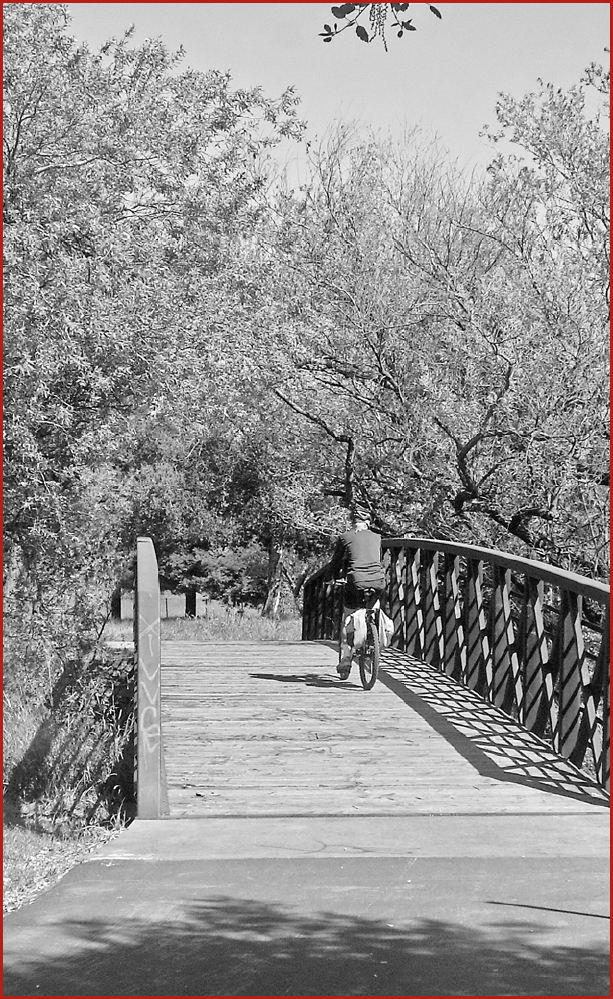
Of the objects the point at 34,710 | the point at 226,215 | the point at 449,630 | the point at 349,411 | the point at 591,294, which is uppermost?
the point at 226,215

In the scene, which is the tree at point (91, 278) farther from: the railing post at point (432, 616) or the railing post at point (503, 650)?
the railing post at point (503, 650)

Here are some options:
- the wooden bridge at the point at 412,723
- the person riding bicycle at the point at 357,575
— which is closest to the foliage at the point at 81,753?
the wooden bridge at the point at 412,723

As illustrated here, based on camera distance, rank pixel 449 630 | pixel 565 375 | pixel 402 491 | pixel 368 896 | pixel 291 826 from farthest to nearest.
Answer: pixel 402 491 < pixel 565 375 < pixel 449 630 < pixel 291 826 < pixel 368 896

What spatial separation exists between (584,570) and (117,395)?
609cm

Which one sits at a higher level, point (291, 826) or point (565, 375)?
point (565, 375)

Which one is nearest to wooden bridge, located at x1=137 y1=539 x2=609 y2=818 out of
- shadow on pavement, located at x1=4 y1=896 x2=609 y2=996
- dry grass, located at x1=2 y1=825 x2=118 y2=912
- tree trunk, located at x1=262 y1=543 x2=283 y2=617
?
dry grass, located at x1=2 y1=825 x2=118 y2=912

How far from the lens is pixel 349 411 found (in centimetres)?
1636

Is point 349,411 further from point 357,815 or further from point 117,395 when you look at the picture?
point 357,815

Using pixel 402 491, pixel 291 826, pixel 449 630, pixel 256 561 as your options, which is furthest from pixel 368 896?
pixel 256 561

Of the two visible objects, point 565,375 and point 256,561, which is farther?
point 256,561

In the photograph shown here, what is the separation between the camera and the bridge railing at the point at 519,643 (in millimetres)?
7262

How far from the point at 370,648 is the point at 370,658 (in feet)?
0.30

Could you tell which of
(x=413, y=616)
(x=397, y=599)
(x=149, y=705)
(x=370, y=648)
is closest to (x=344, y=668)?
(x=370, y=648)

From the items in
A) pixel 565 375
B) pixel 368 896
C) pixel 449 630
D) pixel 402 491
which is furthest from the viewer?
pixel 402 491
